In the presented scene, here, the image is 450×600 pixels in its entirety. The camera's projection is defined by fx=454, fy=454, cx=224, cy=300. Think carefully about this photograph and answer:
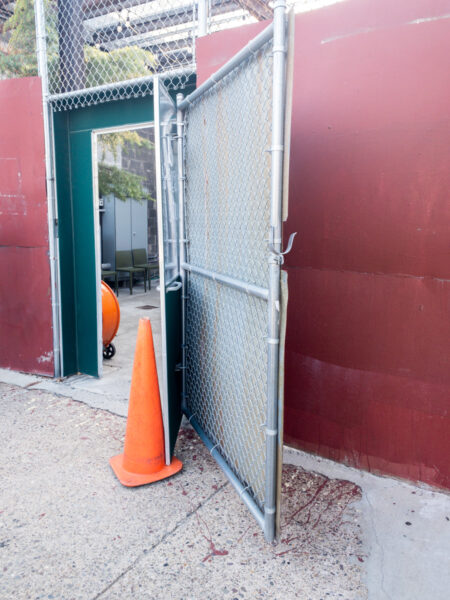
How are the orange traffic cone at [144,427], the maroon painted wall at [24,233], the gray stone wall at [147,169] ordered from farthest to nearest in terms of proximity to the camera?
the gray stone wall at [147,169] < the maroon painted wall at [24,233] < the orange traffic cone at [144,427]

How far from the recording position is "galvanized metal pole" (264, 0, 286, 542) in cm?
194

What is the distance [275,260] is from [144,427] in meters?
1.59

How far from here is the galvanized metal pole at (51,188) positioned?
4.38m

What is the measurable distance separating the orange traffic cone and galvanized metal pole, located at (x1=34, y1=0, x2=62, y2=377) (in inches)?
78.5

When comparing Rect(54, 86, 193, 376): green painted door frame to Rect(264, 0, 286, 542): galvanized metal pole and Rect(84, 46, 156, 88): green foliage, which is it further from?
Rect(264, 0, 286, 542): galvanized metal pole

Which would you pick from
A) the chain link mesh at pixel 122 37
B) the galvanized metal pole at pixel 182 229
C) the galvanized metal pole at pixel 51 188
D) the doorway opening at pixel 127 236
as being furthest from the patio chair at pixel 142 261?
the galvanized metal pole at pixel 182 229

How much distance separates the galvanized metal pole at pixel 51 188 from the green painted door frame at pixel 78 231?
5 centimetres

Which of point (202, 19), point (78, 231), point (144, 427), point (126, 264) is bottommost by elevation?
point (144, 427)

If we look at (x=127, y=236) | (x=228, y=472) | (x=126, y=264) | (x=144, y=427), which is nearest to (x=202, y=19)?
(x=144, y=427)

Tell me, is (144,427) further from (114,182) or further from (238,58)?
(114,182)

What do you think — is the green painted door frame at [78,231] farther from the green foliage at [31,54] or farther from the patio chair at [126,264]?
the patio chair at [126,264]

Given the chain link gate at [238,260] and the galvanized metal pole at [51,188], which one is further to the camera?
the galvanized metal pole at [51,188]

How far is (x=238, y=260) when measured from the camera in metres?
2.70

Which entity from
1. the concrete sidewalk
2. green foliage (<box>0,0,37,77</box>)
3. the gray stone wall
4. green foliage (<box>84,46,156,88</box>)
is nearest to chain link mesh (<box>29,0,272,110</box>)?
green foliage (<box>84,46,156,88</box>)
